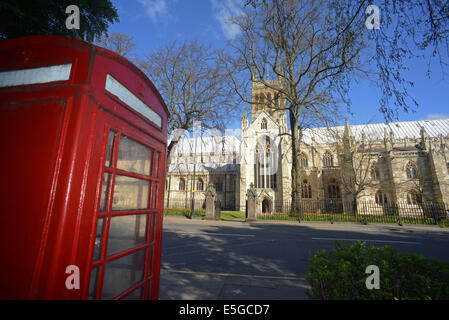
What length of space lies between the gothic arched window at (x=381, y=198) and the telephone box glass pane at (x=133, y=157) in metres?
34.0

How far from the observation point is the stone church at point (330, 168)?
2538 centimetres

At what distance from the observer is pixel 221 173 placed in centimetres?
3578

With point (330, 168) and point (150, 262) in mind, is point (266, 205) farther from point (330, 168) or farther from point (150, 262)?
point (150, 262)

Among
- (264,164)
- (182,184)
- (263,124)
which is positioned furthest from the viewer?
(182,184)

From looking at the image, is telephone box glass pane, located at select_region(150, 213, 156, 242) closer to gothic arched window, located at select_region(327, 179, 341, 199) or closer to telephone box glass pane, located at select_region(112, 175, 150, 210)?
telephone box glass pane, located at select_region(112, 175, 150, 210)

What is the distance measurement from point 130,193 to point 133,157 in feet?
1.23

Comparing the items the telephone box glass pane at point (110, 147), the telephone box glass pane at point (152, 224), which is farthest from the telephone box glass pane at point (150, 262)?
the telephone box glass pane at point (110, 147)

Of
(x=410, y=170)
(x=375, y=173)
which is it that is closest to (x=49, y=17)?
(x=375, y=173)

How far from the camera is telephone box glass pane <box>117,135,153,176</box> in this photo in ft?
6.14

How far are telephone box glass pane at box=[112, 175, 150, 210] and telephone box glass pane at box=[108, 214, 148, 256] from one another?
0.42 ft

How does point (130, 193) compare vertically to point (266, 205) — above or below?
above

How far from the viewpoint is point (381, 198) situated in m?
27.6

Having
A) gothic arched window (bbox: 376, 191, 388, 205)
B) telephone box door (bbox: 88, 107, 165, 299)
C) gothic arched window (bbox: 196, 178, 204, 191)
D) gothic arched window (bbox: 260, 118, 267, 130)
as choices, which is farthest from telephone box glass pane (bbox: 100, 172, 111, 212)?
gothic arched window (bbox: 196, 178, 204, 191)

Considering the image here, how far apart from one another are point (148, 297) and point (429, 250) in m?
9.24
